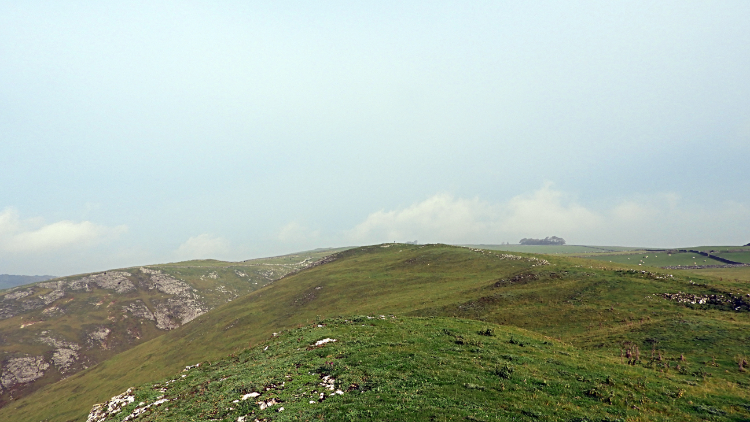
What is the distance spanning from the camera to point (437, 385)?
20.1 m

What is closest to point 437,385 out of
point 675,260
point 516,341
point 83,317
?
point 516,341

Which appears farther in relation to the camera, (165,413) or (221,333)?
(221,333)

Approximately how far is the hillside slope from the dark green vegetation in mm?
26423

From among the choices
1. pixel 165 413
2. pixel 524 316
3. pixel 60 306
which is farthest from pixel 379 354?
pixel 60 306

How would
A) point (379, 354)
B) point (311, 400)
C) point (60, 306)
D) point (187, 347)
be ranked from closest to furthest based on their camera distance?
point (311, 400), point (379, 354), point (187, 347), point (60, 306)

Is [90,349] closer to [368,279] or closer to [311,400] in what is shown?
[368,279]

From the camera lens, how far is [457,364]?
23641 mm

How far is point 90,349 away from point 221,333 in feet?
280

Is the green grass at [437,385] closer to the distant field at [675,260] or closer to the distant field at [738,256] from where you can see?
the distant field at [675,260]

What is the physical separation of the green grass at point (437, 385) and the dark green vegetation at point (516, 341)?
16 centimetres

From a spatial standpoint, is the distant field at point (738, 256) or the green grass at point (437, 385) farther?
the distant field at point (738, 256)

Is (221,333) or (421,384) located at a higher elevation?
(421,384)

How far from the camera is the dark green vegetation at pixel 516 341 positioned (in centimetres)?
1889

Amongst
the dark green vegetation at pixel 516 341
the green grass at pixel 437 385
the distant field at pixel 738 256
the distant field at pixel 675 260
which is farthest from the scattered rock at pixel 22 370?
the distant field at pixel 738 256
